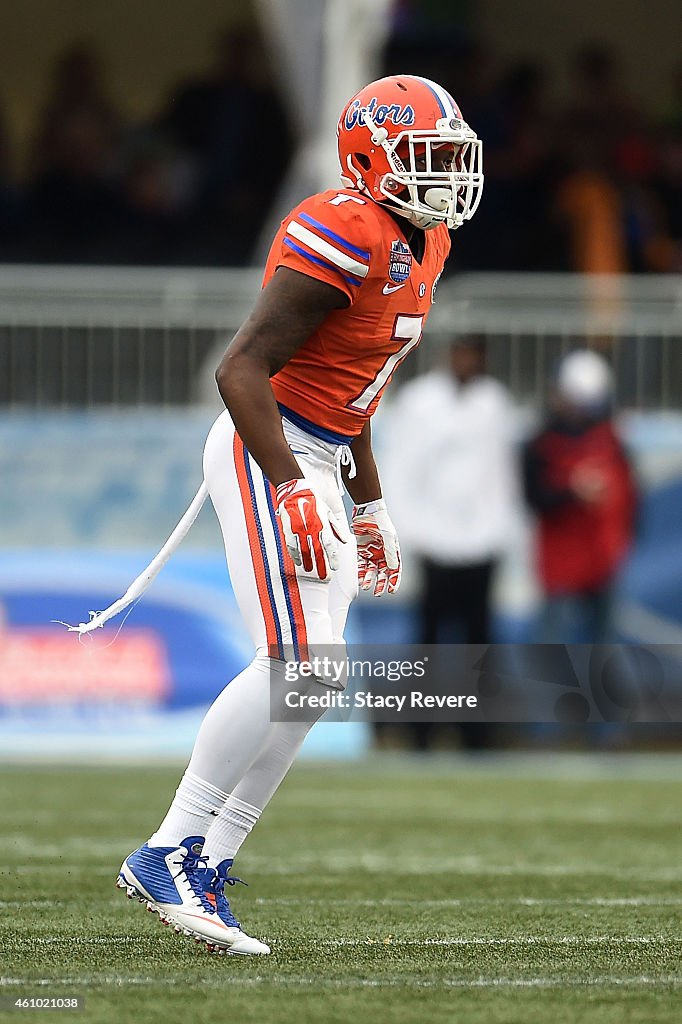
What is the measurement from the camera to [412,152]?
4.22 metres

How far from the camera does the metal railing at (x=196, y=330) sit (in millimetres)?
10055

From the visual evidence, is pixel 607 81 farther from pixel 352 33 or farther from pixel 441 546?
pixel 441 546

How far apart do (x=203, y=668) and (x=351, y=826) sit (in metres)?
2.63

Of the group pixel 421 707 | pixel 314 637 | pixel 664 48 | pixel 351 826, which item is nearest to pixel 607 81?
pixel 664 48

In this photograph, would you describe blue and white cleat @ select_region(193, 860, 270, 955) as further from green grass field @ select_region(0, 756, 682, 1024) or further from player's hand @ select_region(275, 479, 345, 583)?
player's hand @ select_region(275, 479, 345, 583)

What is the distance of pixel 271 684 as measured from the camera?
13.4 feet

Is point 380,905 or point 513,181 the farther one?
point 513,181

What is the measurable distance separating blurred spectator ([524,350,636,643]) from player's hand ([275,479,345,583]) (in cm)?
590

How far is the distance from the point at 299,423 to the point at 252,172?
8449 mm

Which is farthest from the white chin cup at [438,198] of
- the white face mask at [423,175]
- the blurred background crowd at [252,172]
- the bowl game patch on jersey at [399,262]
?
the blurred background crowd at [252,172]

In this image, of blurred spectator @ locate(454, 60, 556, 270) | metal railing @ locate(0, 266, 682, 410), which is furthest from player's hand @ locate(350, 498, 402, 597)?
blurred spectator @ locate(454, 60, 556, 270)

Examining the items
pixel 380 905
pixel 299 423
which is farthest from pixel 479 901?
pixel 299 423

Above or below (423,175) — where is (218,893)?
below

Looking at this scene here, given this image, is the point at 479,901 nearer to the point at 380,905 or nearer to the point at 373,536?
the point at 380,905
